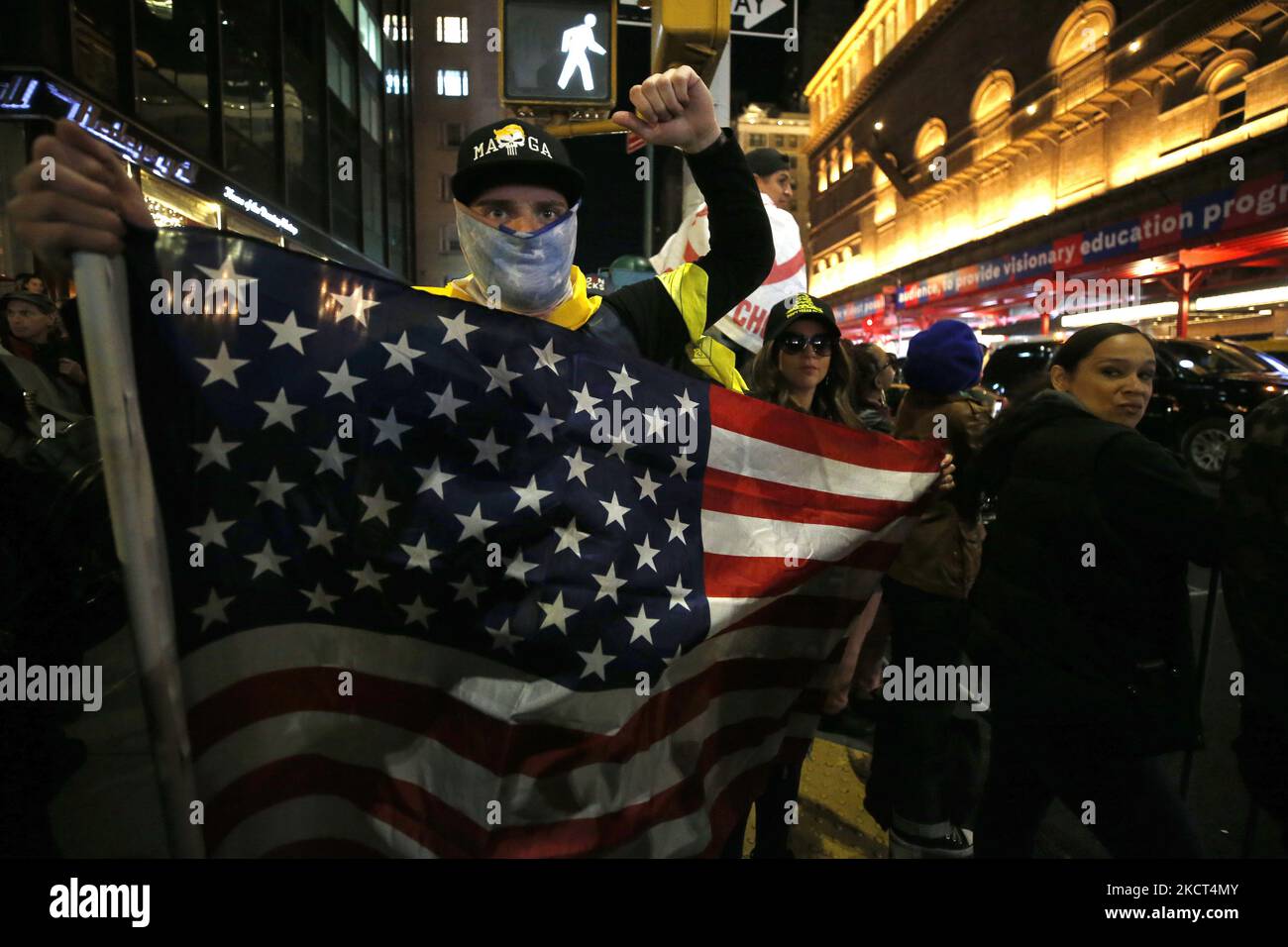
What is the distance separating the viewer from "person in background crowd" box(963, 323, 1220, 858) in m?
2.01

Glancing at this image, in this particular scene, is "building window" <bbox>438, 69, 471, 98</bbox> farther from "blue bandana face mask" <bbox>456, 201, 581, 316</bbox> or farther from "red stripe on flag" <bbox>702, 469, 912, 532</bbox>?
"red stripe on flag" <bbox>702, 469, 912, 532</bbox>

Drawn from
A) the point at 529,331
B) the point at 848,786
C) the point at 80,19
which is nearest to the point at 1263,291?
the point at 848,786

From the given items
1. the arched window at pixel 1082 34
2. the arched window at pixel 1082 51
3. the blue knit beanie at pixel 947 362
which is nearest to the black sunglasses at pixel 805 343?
the blue knit beanie at pixel 947 362

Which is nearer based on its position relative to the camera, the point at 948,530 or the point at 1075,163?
the point at 948,530

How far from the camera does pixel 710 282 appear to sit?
2320 millimetres

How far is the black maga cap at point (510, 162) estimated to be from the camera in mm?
2113

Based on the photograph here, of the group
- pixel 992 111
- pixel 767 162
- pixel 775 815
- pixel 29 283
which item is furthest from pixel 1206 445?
pixel 992 111

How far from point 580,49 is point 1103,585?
15.0 ft

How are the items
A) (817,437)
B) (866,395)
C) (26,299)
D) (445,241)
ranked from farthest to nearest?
(445,241) < (26,299) < (866,395) < (817,437)

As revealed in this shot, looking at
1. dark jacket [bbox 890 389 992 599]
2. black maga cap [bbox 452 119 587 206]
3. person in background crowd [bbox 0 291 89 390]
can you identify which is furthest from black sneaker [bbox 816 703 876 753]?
person in background crowd [bbox 0 291 89 390]

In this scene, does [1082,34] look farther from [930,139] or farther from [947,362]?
[947,362]

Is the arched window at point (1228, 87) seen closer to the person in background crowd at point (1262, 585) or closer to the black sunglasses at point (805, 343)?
the black sunglasses at point (805, 343)

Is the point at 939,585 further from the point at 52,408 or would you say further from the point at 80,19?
the point at 80,19

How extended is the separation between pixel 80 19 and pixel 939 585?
47.6ft
